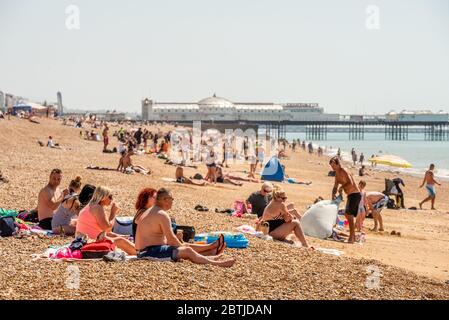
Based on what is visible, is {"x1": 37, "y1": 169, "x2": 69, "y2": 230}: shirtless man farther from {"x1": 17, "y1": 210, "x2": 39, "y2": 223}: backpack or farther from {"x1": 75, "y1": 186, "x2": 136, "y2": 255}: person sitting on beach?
{"x1": 75, "y1": 186, "x2": 136, "y2": 255}: person sitting on beach

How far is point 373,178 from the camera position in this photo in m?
29.2

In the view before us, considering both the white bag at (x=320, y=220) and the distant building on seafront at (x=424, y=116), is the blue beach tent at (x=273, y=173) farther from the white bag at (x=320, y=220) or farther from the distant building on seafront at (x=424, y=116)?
the distant building on seafront at (x=424, y=116)

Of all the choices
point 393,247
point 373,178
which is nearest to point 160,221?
point 393,247

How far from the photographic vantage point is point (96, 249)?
6.46 m

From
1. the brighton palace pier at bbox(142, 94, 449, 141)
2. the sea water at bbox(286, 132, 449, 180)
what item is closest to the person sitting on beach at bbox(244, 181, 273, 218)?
the sea water at bbox(286, 132, 449, 180)

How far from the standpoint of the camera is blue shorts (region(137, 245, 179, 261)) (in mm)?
6262

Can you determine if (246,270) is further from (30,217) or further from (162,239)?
(30,217)

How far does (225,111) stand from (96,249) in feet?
405

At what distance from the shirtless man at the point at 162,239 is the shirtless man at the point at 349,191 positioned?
128 inches

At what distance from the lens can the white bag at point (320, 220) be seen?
946 cm

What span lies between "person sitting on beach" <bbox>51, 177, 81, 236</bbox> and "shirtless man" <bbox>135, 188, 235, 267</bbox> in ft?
5.28

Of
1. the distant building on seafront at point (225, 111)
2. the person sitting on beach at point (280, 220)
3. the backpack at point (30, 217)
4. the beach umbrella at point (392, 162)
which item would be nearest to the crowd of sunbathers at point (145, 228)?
the backpack at point (30, 217)

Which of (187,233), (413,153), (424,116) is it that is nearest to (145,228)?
(187,233)

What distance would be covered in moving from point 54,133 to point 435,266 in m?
26.9
